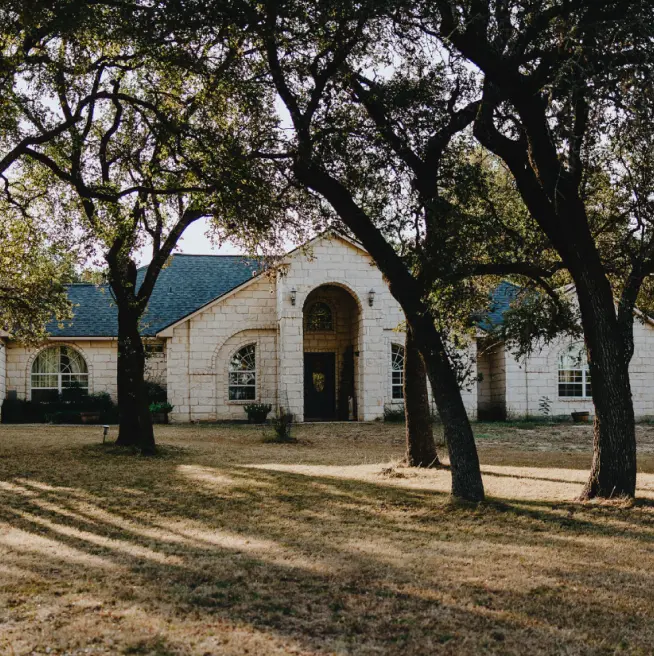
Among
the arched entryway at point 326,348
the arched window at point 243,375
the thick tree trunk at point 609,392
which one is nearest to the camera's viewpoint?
the thick tree trunk at point 609,392

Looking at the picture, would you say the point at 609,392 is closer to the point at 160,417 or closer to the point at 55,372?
the point at 160,417

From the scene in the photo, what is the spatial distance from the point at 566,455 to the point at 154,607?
13199mm

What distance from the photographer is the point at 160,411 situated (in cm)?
2555

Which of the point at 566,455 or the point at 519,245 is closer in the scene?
the point at 519,245

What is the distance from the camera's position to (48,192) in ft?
52.3

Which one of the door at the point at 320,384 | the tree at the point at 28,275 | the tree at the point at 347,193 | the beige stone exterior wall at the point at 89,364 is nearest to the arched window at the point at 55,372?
the beige stone exterior wall at the point at 89,364

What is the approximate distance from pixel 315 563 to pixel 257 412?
746 inches

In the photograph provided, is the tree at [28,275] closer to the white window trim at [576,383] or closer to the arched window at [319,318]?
the arched window at [319,318]

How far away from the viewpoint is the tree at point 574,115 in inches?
308

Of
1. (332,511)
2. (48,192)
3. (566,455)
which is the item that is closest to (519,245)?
(332,511)

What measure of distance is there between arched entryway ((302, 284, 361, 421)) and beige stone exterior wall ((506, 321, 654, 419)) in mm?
6056

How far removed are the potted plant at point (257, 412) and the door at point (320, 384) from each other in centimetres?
281

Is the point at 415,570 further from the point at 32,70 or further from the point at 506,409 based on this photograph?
the point at 506,409

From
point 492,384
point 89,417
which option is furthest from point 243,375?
point 492,384
